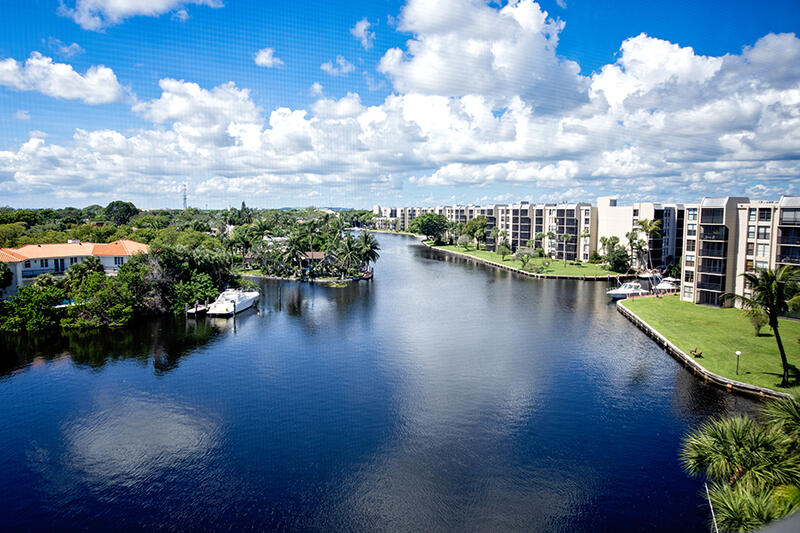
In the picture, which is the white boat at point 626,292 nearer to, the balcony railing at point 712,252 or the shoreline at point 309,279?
the balcony railing at point 712,252

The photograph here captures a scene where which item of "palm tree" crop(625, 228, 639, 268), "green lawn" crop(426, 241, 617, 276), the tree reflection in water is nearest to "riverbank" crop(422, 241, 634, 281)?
"green lawn" crop(426, 241, 617, 276)

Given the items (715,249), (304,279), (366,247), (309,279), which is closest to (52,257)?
(304,279)

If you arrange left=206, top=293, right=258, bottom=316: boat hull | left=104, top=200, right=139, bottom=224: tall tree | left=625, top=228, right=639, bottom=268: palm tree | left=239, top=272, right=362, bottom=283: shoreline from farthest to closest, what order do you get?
1. left=104, top=200, right=139, bottom=224: tall tree
2. left=625, top=228, right=639, bottom=268: palm tree
3. left=239, top=272, right=362, bottom=283: shoreline
4. left=206, top=293, right=258, bottom=316: boat hull

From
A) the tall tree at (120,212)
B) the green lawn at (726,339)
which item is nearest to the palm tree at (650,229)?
the green lawn at (726,339)

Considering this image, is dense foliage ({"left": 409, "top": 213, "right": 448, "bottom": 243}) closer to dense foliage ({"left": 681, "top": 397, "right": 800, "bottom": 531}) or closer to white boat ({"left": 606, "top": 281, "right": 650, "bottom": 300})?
white boat ({"left": 606, "top": 281, "right": 650, "bottom": 300})

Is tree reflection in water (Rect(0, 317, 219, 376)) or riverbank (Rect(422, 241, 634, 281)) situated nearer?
tree reflection in water (Rect(0, 317, 219, 376))

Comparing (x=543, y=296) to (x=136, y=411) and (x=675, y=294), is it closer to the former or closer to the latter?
(x=675, y=294)

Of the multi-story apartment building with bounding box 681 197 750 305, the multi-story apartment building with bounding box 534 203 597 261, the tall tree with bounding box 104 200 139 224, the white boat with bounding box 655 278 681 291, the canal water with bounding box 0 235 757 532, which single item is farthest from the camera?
the tall tree with bounding box 104 200 139 224
